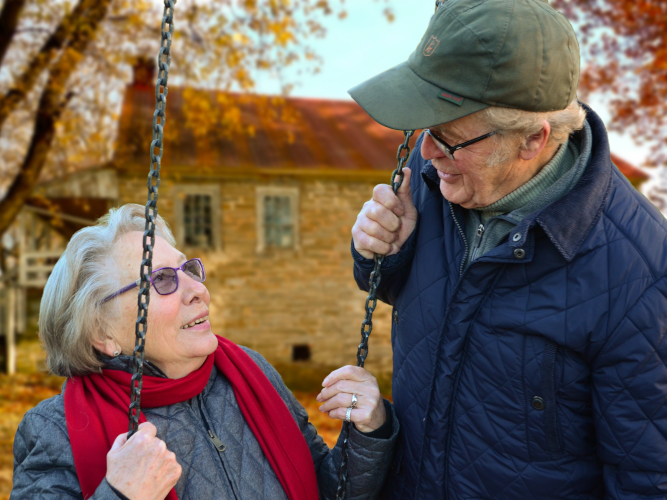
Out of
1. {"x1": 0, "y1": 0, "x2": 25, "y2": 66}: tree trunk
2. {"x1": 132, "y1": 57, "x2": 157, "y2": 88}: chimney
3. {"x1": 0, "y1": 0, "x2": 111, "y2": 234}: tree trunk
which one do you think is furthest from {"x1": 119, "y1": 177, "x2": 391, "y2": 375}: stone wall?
{"x1": 0, "y1": 0, "x2": 25, "y2": 66}: tree trunk

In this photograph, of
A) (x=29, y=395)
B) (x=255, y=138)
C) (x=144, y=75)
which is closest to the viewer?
(x=29, y=395)

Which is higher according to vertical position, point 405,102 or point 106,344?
point 405,102

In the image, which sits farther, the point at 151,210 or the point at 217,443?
the point at 217,443

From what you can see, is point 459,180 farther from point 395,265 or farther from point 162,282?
point 162,282

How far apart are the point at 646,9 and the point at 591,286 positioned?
1259cm

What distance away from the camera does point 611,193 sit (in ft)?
5.25

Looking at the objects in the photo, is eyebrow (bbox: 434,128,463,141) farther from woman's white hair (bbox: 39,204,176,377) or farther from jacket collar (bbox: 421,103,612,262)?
woman's white hair (bbox: 39,204,176,377)

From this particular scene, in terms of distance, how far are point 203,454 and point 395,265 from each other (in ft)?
3.07

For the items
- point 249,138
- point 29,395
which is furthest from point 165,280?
point 249,138

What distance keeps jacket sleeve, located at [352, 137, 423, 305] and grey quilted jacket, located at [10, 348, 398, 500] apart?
425 millimetres

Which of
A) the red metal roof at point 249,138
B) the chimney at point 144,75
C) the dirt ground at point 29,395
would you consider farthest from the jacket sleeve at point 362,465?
the chimney at point 144,75

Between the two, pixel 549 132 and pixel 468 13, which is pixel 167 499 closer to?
pixel 549 132

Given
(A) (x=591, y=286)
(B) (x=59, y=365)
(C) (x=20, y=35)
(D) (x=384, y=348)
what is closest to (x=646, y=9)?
(D) (x=384, y=348)

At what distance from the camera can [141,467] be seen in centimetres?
160
